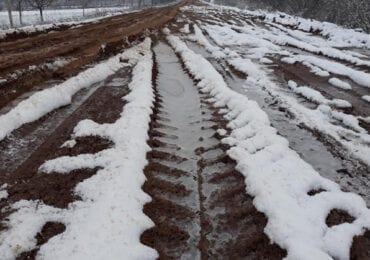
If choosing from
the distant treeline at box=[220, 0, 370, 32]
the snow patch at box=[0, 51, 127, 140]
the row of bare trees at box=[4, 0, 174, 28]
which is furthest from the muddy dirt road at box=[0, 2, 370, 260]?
the row of bare trees at box=[4, 0, 174, 28]

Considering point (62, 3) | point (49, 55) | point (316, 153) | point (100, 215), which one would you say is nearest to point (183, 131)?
point (316, 153)

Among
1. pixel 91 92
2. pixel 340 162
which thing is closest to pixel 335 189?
pixel 340 162

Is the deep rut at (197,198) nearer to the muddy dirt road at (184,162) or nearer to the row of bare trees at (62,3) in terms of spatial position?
the muddy dirt road at (184,162)

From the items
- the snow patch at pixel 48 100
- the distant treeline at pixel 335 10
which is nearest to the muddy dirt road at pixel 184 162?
the snow patch at pixel 48 100

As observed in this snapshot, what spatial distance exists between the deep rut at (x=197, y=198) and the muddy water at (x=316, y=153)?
125 centimetres

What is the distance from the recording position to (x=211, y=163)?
6785 mm

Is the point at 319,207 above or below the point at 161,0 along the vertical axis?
above

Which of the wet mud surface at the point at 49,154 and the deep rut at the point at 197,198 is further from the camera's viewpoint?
the wet mud surface at the point at 49,154

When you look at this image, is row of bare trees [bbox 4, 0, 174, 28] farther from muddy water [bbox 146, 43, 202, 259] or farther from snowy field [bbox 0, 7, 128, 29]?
muddy water [bbox 146, 43, 202, 259]

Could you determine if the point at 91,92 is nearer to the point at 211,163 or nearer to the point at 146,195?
the point at 211,163

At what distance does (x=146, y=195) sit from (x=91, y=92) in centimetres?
594

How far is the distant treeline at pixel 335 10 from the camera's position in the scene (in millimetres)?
25481

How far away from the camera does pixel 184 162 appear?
22.3 feet

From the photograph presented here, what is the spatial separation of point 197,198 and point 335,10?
29293mm
